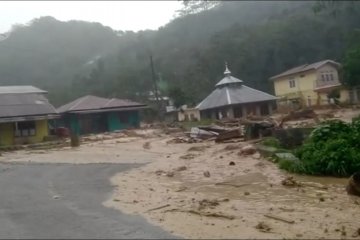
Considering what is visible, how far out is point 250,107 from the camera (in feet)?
171

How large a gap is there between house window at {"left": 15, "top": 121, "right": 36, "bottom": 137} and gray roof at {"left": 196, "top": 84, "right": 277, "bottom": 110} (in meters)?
21.0

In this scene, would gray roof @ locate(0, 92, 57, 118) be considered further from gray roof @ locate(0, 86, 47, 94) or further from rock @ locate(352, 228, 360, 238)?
rock @ locate(352, 228, 360, 238)

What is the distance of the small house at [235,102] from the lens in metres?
51.5

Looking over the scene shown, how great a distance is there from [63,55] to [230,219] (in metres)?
65.3

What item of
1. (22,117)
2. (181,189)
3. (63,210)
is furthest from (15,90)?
(63,210)

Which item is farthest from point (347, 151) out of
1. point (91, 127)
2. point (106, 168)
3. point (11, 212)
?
point (91, 127)

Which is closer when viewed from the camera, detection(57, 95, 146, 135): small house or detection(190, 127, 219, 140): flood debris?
detection(190, 127, 219, 140): flood debris

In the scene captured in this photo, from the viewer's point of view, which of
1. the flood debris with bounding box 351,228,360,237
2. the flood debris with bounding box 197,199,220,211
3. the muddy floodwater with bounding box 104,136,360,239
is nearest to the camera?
the flood debris with bounding box 351,228,360,237

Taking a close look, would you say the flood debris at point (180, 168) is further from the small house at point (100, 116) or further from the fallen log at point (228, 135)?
the small house at point (100, 116)

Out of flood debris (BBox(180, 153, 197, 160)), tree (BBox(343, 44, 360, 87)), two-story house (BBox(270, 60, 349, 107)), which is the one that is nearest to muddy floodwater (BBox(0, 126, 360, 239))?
flood debris (BBox(180, 153, 197, 160))

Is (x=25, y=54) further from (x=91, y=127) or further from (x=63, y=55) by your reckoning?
(x=63, y=55)

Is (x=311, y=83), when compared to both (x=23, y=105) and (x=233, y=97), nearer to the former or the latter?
(x=233, y=97)

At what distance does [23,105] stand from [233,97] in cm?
2269

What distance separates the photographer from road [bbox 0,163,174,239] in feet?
25.2
